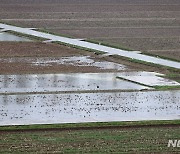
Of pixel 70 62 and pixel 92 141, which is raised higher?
pixel 70 62

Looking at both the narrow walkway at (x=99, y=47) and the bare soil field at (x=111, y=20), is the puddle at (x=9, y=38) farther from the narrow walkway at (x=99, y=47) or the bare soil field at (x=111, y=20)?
the bare soil field at (x=111, y=20)

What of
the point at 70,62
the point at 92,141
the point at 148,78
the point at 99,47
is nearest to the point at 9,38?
the point at 99,47

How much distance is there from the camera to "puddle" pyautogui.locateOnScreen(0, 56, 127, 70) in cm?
3083

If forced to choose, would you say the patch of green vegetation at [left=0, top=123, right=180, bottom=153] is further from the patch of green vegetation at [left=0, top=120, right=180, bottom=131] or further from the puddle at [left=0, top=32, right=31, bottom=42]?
the puddle at [left=0, top=32, right=31, bottom=42]

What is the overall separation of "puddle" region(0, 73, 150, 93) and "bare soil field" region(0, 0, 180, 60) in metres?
6.66

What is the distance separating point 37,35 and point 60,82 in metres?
13.4

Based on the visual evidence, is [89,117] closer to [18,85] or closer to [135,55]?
[18,85]

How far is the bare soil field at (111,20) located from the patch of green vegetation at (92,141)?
46.8ft

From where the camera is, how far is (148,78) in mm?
28109

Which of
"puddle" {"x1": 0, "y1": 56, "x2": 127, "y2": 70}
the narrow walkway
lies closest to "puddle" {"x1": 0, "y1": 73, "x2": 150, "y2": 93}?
"puddle" {"x1": 0, "y1": 56, "x2": 127, "y2": 70}

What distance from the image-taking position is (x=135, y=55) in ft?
111

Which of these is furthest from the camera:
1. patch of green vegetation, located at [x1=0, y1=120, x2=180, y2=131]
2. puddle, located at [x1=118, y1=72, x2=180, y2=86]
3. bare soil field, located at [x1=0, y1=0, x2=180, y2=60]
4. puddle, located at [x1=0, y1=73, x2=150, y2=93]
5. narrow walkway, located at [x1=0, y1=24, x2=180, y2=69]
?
bare soil field, located at [x1=0, y1=0, x2=180, y2=60]

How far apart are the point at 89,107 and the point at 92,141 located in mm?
4404

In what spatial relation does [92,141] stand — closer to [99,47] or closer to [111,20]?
[99,47]
